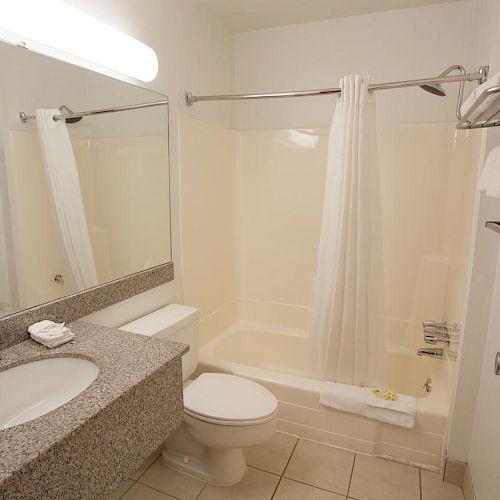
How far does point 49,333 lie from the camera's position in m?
Answer: 1.14

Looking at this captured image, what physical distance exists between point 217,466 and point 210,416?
35cm

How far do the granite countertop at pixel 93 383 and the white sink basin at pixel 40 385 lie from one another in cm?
3

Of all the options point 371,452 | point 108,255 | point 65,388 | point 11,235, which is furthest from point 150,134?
point 371,452

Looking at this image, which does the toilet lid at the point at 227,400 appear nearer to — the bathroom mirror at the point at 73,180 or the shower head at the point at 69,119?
the bathroom mirror at the point at 73,180

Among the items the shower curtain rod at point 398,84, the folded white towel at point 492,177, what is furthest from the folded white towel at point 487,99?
the shower curtain rod at point 398,84

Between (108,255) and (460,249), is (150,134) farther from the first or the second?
(460,249)

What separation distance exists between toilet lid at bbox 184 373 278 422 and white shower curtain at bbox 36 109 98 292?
646 mm

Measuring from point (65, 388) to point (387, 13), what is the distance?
249cm

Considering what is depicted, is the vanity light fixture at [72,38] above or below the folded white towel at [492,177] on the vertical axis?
above

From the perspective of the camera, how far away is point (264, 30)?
2375 mm

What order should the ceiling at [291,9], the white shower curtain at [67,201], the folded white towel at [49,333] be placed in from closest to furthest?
the folded white towel at [49,333] < the white shower curtain at [67,201] < the ceiling at [291,9]

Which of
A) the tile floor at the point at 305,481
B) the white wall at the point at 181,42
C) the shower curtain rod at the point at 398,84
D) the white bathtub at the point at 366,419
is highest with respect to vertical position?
the white wall at the point at 181,42

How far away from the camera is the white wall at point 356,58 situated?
2037 millimetres

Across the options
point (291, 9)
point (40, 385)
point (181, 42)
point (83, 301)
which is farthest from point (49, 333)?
point (291, 9)
